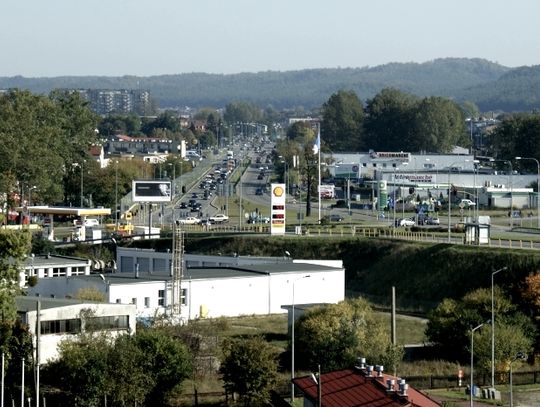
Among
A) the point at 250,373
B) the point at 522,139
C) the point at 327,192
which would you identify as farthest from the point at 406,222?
the point at 522,139

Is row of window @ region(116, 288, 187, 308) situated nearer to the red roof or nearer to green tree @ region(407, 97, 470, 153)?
the red roof

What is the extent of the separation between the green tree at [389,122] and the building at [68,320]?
12742 cm

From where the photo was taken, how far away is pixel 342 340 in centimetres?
4678

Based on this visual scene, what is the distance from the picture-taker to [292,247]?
260 feet

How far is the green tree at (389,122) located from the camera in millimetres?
173625

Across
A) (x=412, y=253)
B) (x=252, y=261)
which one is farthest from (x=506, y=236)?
(x=252, y=261)

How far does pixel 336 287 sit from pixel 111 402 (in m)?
23.5

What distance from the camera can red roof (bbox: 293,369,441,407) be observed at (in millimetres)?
35156

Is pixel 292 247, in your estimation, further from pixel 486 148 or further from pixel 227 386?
pixel 486 148

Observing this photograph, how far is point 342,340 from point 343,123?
13990cm

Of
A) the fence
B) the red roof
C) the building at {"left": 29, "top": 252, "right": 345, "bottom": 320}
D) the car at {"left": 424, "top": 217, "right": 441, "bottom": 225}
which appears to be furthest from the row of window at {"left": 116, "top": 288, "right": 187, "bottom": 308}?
the car at {"left": 424, "top": 217, "right": 441, "bottom": 225}

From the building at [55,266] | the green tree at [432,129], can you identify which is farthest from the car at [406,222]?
the green tree at [432,129]

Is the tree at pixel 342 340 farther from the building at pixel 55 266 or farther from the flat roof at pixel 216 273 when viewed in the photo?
the building at pixel 55 266

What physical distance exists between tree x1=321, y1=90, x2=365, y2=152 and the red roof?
474 feet
